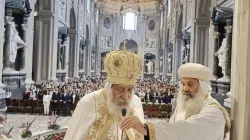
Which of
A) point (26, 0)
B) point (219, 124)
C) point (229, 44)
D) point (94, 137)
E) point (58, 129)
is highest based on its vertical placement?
point (26, 0)

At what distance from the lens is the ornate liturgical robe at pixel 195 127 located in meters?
2.66

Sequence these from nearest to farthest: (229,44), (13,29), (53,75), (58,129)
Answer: (58,129)
(229,44)
(13,29)
(53,75)

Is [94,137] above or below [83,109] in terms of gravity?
below

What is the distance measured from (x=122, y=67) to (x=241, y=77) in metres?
1.32

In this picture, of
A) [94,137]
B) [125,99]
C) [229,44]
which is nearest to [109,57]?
[125,99]

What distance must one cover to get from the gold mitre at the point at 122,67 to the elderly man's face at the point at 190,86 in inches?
25.6

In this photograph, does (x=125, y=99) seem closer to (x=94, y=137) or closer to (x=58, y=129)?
(x=94, y=137)

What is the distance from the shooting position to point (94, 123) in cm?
393

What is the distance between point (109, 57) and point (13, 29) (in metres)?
12.3

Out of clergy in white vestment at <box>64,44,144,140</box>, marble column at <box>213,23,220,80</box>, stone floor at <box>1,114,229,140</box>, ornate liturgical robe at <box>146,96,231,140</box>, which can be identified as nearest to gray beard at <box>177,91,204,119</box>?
ornate liturgical robe at <box>146,96,231,140</box>

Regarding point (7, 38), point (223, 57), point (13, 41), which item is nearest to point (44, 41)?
point (13, 41)

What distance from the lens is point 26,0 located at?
15.6m

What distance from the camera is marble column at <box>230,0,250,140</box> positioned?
10.5 feet

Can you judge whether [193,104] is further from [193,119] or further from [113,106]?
[113,106]
